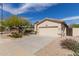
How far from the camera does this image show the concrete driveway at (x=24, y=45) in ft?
34.7

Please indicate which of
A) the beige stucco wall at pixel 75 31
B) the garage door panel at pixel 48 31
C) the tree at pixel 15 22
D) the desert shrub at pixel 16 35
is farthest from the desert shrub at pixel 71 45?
the desert shrub at pixel 16 35

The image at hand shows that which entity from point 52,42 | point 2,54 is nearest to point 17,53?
point 2,54

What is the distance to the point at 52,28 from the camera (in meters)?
10.9

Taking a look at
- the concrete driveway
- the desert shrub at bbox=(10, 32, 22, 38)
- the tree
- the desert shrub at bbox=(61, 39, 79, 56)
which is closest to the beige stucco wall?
the desert shrub at bbox=(61, 39, 79, 56)

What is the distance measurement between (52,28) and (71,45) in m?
1.02

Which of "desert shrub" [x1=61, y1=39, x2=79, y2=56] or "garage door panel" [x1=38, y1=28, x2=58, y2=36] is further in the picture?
"garage door panel" [x1=38, y1=28, x2=58, y2=36]

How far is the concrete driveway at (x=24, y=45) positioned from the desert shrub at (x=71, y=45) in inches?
20.7

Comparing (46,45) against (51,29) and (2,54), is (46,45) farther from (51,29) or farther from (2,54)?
(2,54)

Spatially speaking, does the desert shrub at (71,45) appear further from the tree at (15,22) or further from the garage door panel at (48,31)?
the tree at (15,22)

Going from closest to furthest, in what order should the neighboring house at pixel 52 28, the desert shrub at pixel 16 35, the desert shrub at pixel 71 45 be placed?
the desert shrub at pixel 71 45 → the neighboring house at pixel 52 28 → the desert shrub at pixel 16 35

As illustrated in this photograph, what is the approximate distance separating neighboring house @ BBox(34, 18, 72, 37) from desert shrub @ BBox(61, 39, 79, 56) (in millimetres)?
316

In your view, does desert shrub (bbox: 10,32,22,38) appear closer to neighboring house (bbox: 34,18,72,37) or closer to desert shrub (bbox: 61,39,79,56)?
neighboring house (bbox: 34,18,72,37)

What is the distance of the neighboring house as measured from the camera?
10.7m

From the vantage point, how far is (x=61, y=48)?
1059 centimetres
